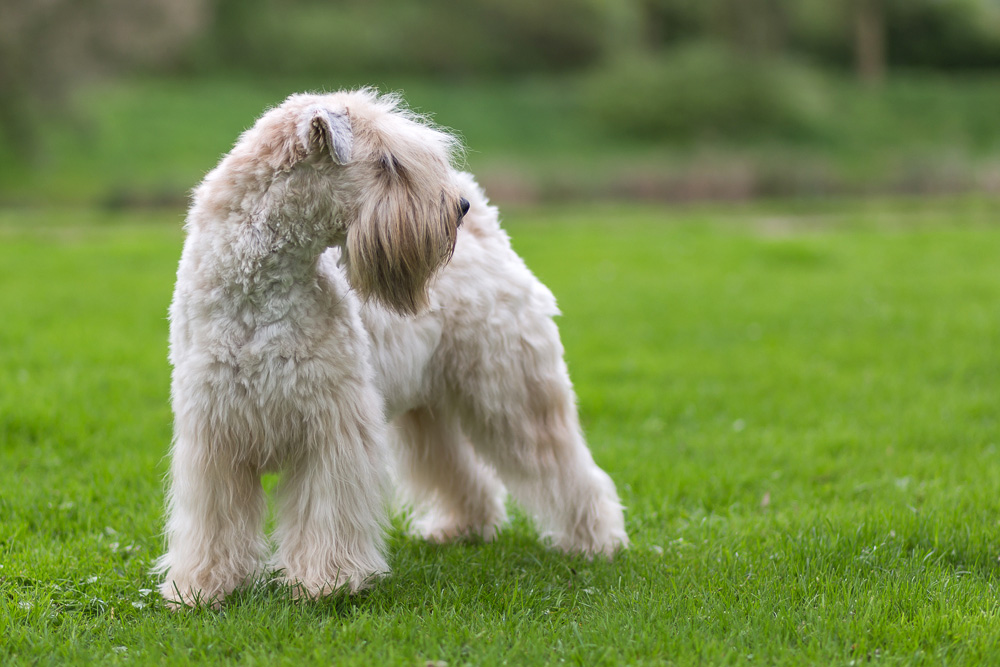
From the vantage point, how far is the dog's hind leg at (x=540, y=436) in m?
4.48

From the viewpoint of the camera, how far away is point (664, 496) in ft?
18.1

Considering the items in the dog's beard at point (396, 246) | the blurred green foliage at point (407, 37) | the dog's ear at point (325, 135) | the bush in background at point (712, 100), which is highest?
the blurred green foliage at point (407, 37)

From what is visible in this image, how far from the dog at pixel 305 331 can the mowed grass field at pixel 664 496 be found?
0.82ft

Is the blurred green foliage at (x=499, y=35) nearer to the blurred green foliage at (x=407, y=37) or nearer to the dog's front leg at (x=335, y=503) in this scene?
the blurred green foliage at (x=407, y=37)

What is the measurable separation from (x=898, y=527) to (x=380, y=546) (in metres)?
2.51

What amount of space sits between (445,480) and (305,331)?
154cm

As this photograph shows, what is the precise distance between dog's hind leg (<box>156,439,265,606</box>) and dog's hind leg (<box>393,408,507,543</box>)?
1.08 metres

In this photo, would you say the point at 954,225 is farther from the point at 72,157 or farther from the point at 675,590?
the point at 72,157

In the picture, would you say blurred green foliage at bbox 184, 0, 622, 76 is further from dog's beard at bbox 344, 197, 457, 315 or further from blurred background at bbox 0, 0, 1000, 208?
dog's beard at bbox 344, 197, 457, 315

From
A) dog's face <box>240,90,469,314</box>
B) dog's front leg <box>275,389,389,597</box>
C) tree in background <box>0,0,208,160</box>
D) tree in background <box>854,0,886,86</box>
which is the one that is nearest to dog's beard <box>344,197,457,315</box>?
dog's face <box>240,90,469,314</box>

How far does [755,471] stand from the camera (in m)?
5.82

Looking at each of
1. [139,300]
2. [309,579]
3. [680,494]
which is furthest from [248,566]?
[139,300]

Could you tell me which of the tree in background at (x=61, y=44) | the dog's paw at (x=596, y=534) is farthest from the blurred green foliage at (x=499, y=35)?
the dog's paw at (x=596, y=534)

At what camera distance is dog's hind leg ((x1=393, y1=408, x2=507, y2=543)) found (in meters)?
5.00
